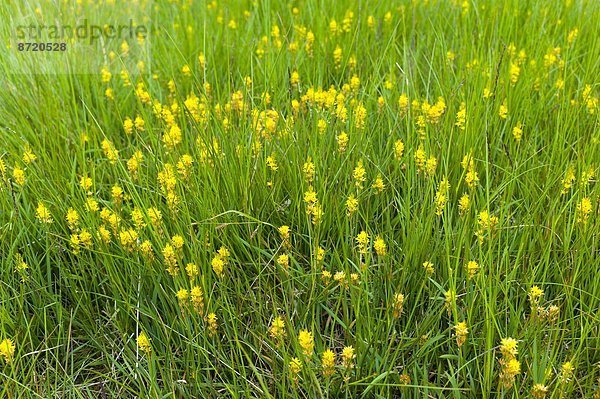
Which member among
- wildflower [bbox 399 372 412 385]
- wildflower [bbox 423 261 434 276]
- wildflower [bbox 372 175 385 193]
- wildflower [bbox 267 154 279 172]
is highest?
wildflower [bbox 267 154 279 172]

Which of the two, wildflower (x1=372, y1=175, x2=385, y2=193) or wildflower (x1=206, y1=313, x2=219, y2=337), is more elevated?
wildflower (x1=372, y1=175, x2=385, y2=193)

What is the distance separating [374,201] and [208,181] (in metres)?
0.55

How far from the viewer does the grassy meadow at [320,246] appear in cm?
166

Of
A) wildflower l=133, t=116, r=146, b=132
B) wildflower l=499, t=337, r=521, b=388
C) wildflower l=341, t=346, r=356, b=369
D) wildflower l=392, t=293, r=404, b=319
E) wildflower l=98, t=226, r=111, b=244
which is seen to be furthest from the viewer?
wildflower l=133, t=116, r=146, b=132

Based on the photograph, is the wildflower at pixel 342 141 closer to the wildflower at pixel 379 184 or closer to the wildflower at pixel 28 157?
the wildflower at pixel 379 184

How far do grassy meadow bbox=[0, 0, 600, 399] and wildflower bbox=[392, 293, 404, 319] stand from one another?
2cm

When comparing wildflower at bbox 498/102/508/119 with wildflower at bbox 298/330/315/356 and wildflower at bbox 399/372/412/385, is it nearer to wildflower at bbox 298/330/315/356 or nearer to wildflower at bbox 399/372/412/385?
wildflower at bbox 399/372/412/385

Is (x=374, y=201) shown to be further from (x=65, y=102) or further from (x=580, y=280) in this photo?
(x=65, y=102)

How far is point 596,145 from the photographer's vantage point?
217cm

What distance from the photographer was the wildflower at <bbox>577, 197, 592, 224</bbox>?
5.85 ft

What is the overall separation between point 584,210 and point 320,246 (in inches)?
29.6

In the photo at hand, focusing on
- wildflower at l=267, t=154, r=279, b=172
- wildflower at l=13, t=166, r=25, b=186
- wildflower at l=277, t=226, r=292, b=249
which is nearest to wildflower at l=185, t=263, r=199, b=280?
wildflower at l=277, t=226, r=292, b=249

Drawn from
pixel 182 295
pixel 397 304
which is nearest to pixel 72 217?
pixel 182 295

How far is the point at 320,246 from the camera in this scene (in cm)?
196
